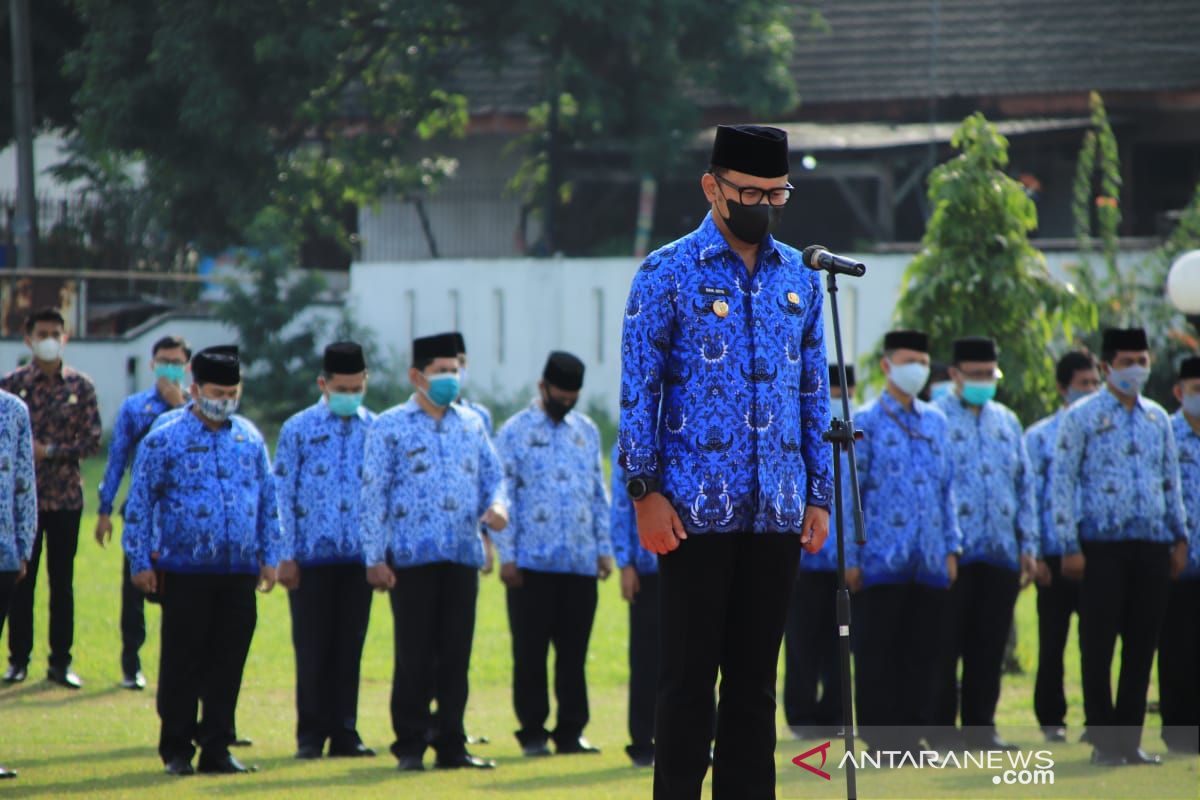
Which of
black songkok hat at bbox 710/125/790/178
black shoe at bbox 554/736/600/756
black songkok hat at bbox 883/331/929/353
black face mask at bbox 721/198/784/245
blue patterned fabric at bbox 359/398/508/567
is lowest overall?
black shoe at bbox 554/736/600/756

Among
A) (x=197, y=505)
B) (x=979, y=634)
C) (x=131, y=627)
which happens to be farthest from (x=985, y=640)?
(x=131, y=627)

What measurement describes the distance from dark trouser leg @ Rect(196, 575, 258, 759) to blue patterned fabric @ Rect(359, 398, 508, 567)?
0.75 metres

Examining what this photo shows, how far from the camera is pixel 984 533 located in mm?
11664

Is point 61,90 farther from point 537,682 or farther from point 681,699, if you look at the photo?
point 681,699

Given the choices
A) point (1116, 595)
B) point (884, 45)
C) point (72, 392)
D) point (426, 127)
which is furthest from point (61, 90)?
point (1116, 595)

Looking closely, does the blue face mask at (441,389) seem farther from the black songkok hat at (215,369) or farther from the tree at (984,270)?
the tree at (984,270)

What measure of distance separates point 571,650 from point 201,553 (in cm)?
258

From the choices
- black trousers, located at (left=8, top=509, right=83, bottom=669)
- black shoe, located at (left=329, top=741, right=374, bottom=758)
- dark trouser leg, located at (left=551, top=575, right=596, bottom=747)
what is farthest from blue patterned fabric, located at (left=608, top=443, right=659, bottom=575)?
black trousers, located at (left=8, top=509, right=83, bottom=669)

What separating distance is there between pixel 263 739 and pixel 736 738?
609 centimetres


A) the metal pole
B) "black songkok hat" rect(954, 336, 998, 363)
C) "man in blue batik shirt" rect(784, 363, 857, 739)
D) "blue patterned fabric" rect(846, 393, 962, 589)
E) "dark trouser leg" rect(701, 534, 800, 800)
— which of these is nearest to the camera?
"dark trouser leg" rect(701, 534, 800, 800)

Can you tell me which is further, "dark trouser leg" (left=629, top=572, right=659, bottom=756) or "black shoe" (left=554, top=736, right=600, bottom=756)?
"black shoe" (left=554, top=736, right=600, bottom=756)

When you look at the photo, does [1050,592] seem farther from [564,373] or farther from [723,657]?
[723,657]

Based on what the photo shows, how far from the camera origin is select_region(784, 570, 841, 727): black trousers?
12.2 m

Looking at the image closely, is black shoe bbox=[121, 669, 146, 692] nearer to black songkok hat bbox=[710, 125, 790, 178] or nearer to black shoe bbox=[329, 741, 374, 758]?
black shoe bbox=[329, 741, 374, 758]
